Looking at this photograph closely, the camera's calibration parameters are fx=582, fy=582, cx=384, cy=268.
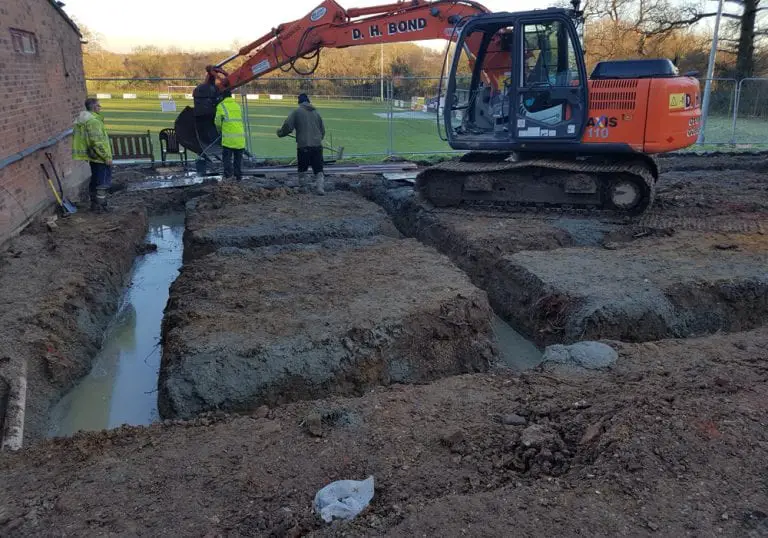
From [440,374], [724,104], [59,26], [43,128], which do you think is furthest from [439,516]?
[724,104]

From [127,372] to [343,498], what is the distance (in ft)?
11.7

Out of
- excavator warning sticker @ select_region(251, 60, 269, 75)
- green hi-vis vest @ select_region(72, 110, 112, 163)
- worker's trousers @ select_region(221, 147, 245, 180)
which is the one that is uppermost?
excavator warning sticker @ select_region(251, 60, 269, 75)

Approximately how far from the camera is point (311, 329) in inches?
209

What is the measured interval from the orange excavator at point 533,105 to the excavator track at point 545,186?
0.02 meters

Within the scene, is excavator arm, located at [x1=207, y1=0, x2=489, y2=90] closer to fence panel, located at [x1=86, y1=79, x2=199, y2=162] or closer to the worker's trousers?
the worker's trousers

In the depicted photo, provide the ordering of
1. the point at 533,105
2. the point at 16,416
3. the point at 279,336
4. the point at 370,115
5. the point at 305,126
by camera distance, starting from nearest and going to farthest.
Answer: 1. the point at 16,416
2. the point at 279,336
3. the point at 533,105
4. the point at 305,126
5. the point at 370,115

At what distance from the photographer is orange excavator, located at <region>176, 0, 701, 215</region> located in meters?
8.60

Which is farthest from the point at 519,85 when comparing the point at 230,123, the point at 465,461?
the point at 465,461

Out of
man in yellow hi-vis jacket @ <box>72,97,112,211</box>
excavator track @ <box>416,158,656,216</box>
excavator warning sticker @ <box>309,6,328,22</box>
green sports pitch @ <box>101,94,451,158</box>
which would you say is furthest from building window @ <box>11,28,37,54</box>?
green sports pitch @ <box>101,94,451,158</box>

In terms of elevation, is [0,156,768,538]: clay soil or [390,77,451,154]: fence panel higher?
[390,77,451,154]: fence panel

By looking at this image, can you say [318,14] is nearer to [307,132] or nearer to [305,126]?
[305,126]

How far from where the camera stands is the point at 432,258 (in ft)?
23.7

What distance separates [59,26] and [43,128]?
3.00 m

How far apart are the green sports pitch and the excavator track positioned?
24.0 feet
